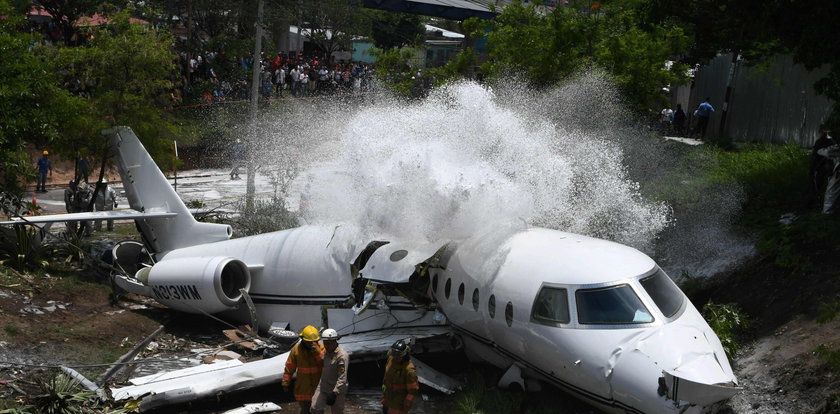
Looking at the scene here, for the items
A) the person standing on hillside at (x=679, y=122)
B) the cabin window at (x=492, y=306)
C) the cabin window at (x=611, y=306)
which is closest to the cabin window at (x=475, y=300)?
the cabin window at (x=492, y=306)

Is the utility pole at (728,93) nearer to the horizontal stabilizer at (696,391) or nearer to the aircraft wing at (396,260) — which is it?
the aircraft wing at (396,260)

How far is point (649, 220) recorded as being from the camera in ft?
60.2

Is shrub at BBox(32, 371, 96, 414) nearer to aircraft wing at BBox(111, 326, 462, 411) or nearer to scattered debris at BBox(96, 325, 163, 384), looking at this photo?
aircraft wing at BBox(111, 326, 462, 411)

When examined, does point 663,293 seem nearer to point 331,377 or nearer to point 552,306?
point 552,306

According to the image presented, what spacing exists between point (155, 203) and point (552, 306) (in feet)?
36.3

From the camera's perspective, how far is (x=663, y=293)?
1175 centimetres

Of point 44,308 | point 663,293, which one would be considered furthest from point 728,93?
point 44,308

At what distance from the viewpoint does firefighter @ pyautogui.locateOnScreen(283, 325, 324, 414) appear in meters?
12.0

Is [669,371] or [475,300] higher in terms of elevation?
[669,371]

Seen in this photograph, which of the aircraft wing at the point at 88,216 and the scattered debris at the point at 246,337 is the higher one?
the aircraft wing at the point at 88,216

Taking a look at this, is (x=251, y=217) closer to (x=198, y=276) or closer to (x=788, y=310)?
(x=198, y=276)

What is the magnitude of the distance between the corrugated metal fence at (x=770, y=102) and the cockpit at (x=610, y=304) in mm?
11556

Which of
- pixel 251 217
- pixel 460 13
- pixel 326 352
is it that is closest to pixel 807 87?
pixel 251 217

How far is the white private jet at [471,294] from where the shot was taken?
10.8 m
